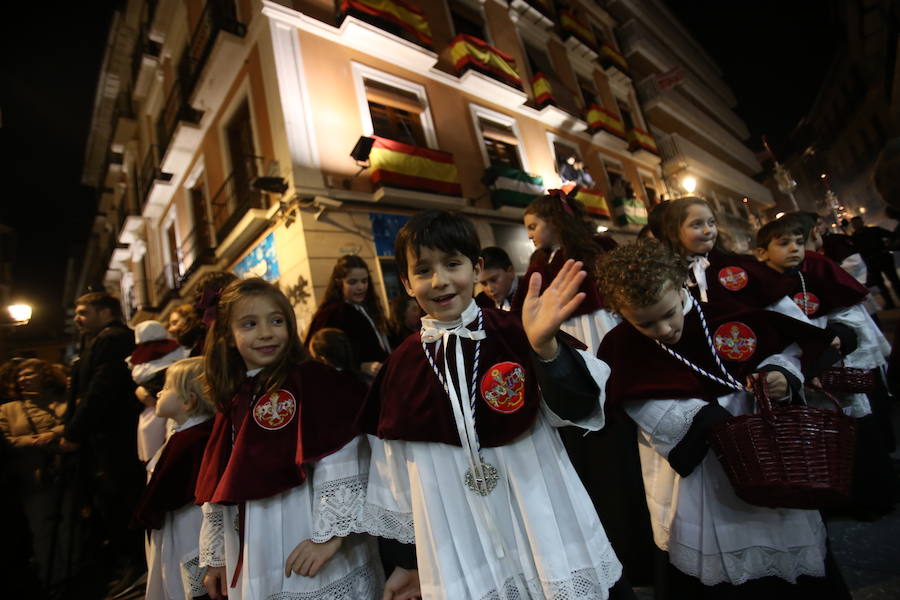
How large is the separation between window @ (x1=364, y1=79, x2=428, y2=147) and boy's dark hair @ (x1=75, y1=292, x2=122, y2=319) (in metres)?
6.14

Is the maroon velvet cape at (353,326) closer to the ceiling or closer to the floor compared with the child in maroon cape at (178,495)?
closer to the ceiling

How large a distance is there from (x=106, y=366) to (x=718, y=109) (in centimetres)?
3848

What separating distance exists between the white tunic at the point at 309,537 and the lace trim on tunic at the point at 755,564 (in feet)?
4.23

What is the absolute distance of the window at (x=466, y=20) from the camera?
11.5 metres

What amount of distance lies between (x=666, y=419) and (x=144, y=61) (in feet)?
52.3

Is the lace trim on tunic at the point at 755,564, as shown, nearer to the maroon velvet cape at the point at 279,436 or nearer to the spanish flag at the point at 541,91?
the maroon velvet cape at the point at 279,436

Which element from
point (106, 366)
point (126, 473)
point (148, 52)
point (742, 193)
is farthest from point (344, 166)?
point (742, 193)

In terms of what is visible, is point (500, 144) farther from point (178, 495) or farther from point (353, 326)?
point (178, 495)

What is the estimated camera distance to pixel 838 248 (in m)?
3.96

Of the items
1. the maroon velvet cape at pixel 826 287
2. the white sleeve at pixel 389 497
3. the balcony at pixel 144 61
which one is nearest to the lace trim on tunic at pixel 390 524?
the white sleeve at pixel 389 497

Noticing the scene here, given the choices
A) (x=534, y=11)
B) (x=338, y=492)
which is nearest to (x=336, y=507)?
(x=338, y=492)

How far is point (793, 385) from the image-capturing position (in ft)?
4.81

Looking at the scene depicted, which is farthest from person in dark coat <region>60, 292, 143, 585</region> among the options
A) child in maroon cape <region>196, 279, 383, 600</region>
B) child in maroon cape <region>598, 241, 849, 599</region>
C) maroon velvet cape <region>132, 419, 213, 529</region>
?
child in maroon cape <region>598, 241, 849, 599</region>

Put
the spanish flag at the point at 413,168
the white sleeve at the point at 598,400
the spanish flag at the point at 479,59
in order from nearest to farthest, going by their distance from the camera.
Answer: the white sleeve at the point at 598,400, the spanish flag at the point at 413,168, the spanish flag at the point at 479,59
